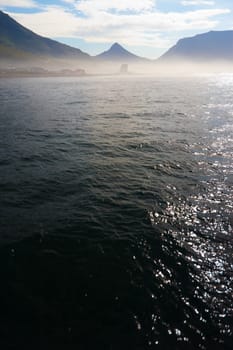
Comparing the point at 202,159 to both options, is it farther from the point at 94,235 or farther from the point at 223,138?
the point at 94,235

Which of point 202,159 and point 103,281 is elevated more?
point 202,159

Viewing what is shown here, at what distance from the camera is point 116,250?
1245 cm

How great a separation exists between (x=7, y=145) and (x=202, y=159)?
66.2 ft

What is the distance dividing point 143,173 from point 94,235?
9.06m

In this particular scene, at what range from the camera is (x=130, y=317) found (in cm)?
921

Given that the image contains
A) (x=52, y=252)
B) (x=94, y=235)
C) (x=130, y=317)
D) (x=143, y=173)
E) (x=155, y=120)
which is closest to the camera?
(x=130, y=317)

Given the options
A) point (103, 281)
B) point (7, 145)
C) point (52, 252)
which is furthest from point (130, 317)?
point (7, 145)

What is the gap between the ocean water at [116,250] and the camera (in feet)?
29.0

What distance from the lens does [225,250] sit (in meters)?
12.3

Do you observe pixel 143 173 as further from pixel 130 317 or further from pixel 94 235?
pixel 130 317

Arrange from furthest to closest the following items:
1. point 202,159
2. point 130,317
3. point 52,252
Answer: point 202,159
point 52,252
point 130,317

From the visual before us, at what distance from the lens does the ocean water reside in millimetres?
8844

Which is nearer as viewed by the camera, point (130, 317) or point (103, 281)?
point (130, 317)

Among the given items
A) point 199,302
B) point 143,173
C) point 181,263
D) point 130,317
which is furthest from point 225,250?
point 143,173
